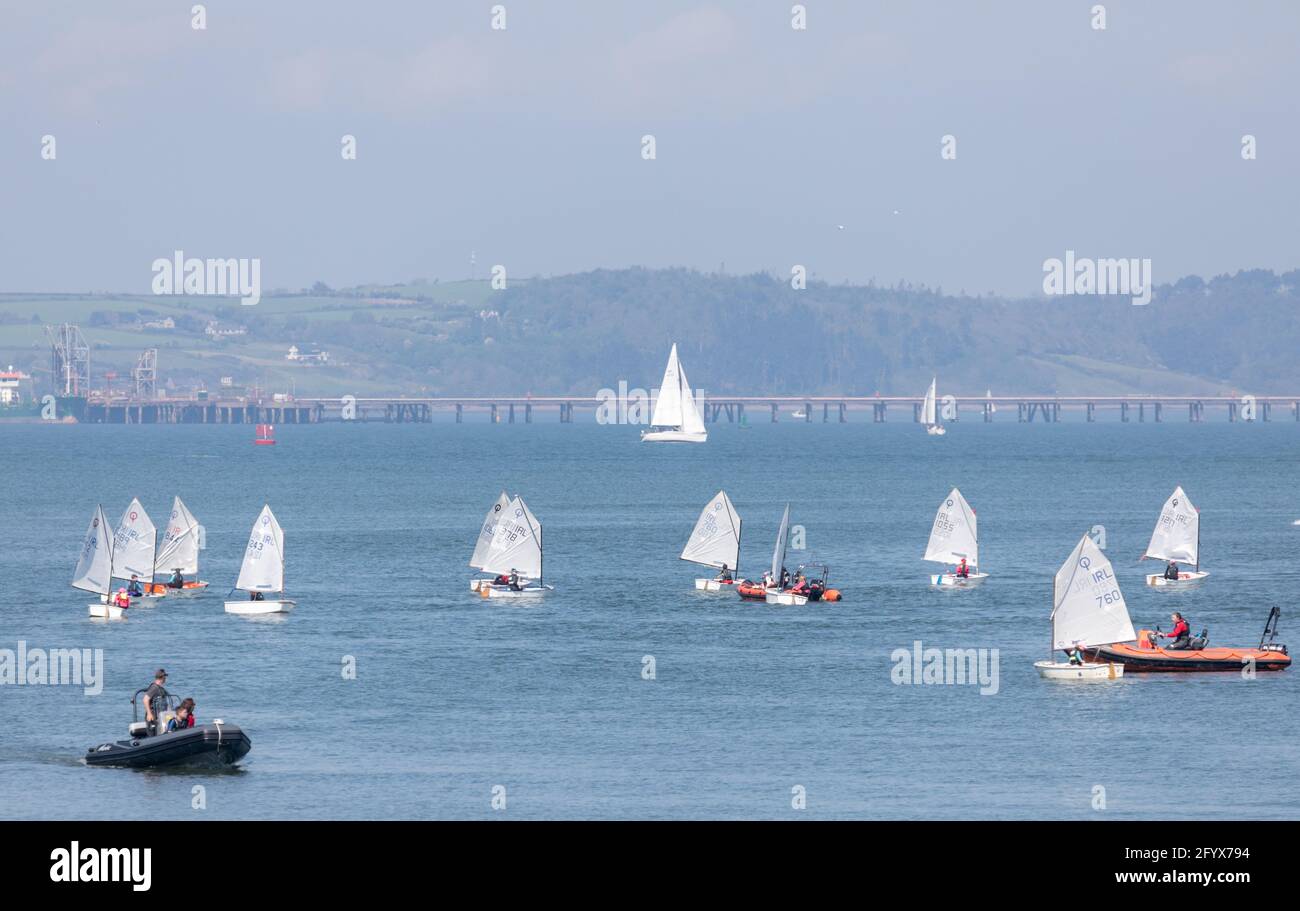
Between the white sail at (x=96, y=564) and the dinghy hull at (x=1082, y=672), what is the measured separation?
48187 millimetres

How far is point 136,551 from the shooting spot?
319 ft

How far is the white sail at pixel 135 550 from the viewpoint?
317 feet

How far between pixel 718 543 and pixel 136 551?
33048 millimetres

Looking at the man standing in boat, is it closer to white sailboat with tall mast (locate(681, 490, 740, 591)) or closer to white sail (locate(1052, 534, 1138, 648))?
white sail (locate(1052, 534, 1138, 648))

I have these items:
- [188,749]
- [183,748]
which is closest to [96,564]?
[183,748]

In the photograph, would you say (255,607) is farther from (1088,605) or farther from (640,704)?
(1088,605)

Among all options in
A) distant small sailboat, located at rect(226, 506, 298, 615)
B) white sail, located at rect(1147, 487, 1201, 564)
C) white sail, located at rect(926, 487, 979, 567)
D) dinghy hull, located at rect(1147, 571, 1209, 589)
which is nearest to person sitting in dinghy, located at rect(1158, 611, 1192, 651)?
dinghy hull, located at rect(1147, 571, 1209, 589)

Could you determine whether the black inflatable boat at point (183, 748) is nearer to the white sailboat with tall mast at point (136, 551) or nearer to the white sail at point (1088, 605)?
the white sail at point (1088, 605)

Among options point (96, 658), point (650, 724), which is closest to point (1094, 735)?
point (650, 724)
